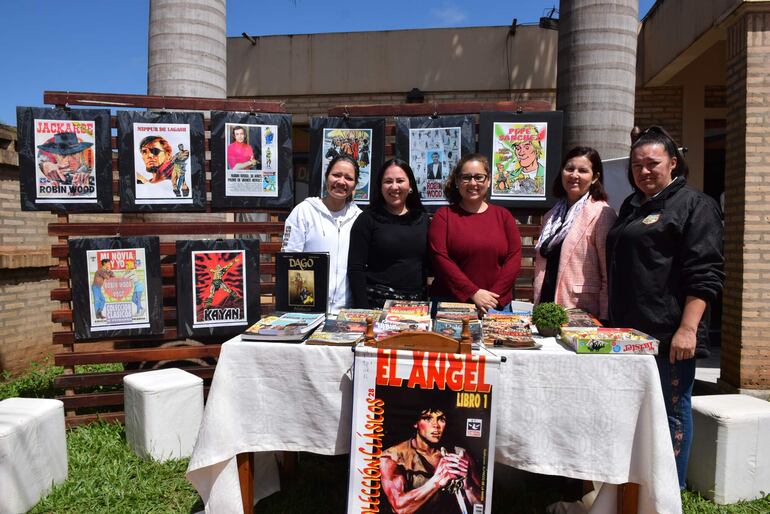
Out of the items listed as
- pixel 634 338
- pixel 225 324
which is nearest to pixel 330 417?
pixel 634 338

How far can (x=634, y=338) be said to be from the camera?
242 cm

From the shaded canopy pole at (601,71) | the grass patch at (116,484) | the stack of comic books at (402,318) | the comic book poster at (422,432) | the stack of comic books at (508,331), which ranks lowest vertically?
the grass patch at (116,484)

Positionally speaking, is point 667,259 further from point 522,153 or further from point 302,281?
point 302,281

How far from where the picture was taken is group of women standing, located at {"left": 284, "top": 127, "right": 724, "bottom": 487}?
2.77 metres

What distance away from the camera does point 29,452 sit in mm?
3148

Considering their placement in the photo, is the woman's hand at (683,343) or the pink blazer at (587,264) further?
the pink blazer at (587,264)

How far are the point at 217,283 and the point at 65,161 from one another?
1.54 metres

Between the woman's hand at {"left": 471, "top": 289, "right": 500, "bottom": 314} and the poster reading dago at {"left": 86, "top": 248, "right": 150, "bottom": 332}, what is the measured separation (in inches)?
111

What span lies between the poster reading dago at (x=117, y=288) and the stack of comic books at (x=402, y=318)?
2.43m

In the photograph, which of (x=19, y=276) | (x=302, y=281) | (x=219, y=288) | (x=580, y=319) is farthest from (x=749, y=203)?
(x=19, y=276)

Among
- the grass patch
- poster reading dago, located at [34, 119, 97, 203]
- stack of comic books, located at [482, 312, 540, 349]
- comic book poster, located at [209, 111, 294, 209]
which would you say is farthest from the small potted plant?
poster reading dago, located at [34, 119, 97, 203]

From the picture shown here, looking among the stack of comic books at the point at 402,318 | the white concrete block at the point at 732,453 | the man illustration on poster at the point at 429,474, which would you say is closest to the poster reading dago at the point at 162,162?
the stack of comic books at the point at 402,318

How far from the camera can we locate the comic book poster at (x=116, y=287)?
14.0 feet

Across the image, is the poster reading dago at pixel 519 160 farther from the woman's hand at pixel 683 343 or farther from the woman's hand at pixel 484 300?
the woman's hand at pixel 683 343
